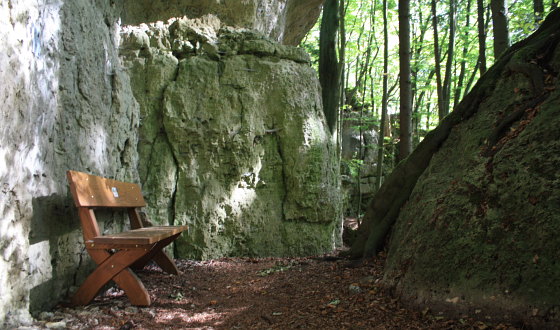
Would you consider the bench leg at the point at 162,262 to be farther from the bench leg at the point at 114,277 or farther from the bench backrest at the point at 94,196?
the bench leg at the point at 114,277

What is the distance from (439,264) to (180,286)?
2844 mm

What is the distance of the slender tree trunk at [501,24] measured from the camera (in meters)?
5.70

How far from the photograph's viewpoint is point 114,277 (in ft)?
11.8

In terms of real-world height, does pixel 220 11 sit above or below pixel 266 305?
above

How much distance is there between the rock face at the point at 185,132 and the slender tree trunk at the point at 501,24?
9.64 ft

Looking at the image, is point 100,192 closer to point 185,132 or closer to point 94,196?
point 94,196

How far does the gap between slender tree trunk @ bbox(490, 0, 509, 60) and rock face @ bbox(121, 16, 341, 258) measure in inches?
116

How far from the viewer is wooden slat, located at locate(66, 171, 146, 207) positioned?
3455 mm

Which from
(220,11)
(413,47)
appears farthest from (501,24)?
(413,47)

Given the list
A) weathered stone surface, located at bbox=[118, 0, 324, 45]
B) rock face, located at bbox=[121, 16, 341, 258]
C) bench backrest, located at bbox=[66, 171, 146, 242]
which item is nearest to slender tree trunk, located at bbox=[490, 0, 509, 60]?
rock face, located at bbox=[121, 16, 341, 258]

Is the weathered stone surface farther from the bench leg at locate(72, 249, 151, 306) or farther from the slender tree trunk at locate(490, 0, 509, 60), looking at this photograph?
the bench leg at locate(72, 249, 151, 306)

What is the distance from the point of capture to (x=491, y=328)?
243cm

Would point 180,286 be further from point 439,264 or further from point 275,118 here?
point 275,118

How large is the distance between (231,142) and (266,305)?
3173mm
